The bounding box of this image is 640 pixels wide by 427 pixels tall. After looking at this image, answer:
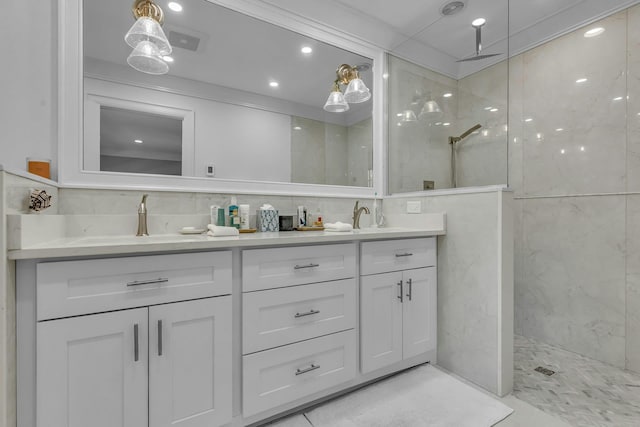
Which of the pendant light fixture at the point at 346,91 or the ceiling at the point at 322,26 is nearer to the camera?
the ceiling at the point at 322,26

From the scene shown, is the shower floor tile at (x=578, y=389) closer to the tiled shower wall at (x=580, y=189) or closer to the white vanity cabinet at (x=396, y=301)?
the tiled shower wall at (x=580, y=189)

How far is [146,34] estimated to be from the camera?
4.47 feet

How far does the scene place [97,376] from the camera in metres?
0.99

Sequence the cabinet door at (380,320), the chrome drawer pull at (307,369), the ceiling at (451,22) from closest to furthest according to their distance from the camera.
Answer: the chrome drawer pull at (307,369)
the cabinet door at (380,320)
the ceiling at (451,22)

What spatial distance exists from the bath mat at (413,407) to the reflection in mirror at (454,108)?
1.23 metres

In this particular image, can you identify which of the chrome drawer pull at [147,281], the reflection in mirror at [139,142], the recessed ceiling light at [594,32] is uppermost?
the recessed ceiling light at [594,32]

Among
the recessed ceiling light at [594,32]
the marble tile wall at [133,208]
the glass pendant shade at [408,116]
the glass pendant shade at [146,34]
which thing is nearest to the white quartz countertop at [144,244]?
the marble tile wall at [133,208]

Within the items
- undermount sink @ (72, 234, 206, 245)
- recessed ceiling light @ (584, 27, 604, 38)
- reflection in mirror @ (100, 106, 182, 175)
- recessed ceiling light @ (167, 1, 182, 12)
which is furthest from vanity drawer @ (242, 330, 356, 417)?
recessed ceiling light @ (584, 27, 604, 38)

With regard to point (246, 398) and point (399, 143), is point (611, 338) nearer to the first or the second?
point (399, 143)

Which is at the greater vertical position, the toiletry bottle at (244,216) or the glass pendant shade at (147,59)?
the glass pendant shade at (147,59)

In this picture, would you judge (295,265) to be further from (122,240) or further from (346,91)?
(346,91)

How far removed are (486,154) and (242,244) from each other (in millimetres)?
1653

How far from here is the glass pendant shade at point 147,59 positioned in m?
1.40

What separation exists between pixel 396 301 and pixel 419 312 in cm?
23
